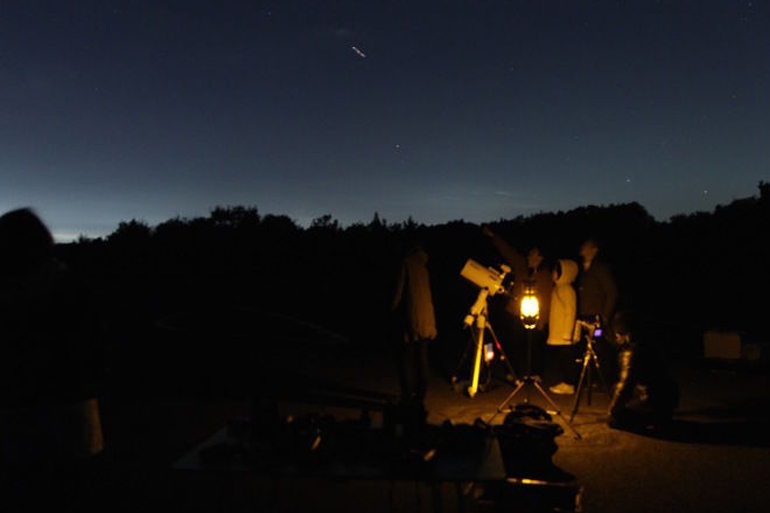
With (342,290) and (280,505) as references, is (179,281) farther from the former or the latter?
(280,505)

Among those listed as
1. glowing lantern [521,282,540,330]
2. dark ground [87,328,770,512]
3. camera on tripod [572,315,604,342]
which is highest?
glowing lantern [521,282,540,330]

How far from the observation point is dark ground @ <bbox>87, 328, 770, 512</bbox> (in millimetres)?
4953

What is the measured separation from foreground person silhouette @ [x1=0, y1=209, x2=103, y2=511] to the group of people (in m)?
4.78

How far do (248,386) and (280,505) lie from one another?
501 centimetres

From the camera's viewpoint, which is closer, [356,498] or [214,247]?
[356,498]

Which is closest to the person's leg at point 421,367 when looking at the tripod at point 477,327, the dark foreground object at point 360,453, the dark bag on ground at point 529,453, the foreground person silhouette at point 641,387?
the tripod at point 477,327

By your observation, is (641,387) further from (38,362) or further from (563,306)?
(38,362)

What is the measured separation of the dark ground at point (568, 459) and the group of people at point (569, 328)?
0.41 meters

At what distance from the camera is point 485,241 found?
975 inches

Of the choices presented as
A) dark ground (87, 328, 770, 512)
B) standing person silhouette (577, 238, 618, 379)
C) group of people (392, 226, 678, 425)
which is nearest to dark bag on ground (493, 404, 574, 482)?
dark ground (87, 328, 770, 512)

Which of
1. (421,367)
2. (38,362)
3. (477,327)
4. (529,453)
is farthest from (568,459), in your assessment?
(38,362)

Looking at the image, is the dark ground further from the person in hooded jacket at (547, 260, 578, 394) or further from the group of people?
the person in hooded jacket at (547, 260, 578, 394)

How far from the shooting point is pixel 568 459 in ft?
19.6

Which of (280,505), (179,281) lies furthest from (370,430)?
(179,281)
